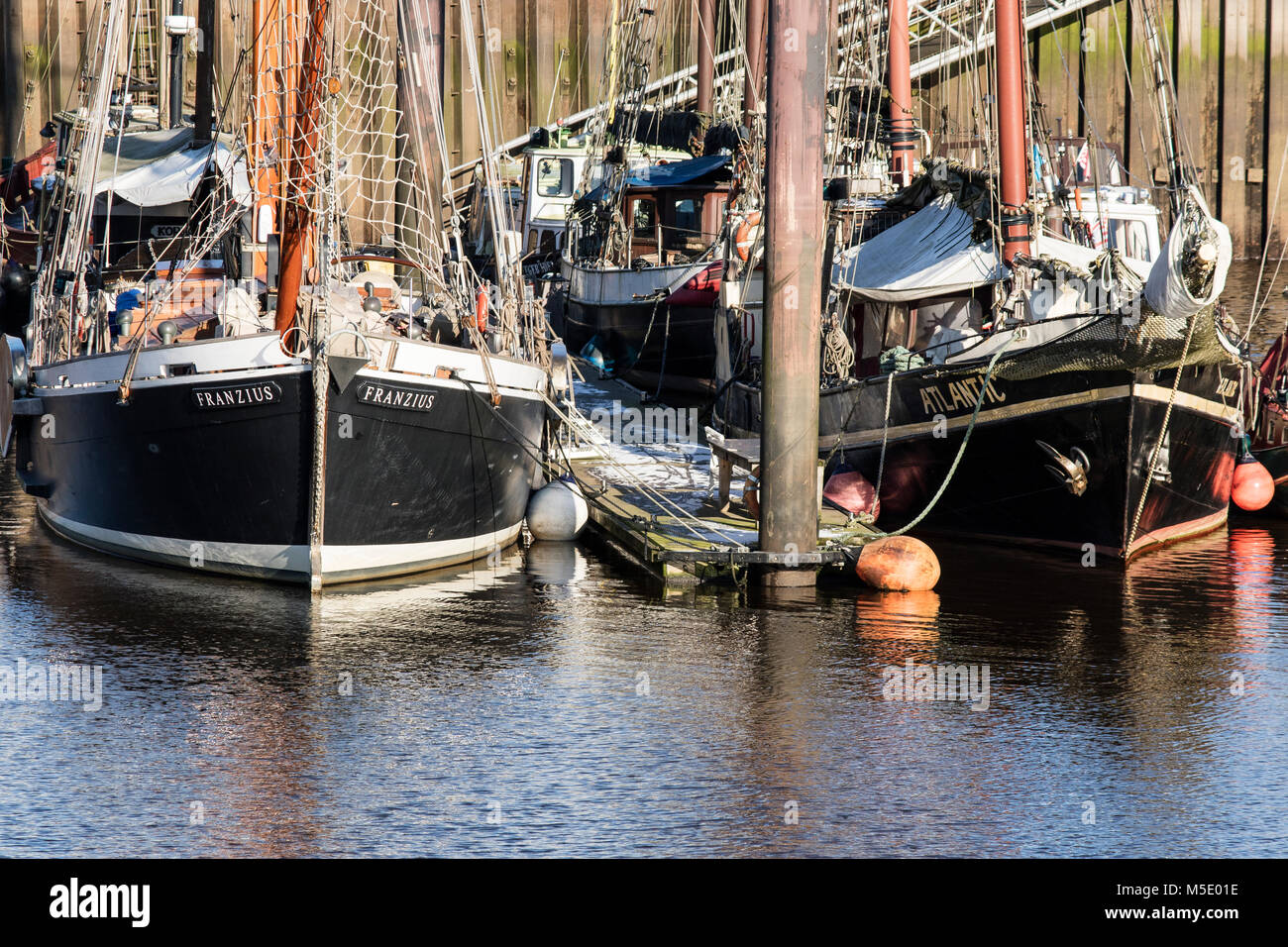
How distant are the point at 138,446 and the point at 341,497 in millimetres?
1919

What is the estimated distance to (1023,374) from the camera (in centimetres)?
1431

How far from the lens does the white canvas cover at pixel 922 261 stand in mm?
16703

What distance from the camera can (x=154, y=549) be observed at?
A: 13594mm

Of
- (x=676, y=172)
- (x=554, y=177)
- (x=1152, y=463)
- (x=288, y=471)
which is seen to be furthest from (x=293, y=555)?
(x=554, y=177)

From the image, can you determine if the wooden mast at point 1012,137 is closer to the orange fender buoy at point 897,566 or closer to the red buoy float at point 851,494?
the red buoy float at point 851,494

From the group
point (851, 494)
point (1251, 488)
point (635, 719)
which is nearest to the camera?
point (635, 719)

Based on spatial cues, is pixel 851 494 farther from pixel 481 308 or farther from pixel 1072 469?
pixel 481 308

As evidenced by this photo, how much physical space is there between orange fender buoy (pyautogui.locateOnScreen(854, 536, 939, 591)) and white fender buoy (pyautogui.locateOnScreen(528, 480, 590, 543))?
328 centimetres

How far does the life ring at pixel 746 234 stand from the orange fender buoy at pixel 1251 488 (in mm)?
6745

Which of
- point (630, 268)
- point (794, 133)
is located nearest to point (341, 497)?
point (794, 133)

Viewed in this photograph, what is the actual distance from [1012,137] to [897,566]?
20.3 feet

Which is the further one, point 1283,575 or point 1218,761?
point 1283,575
